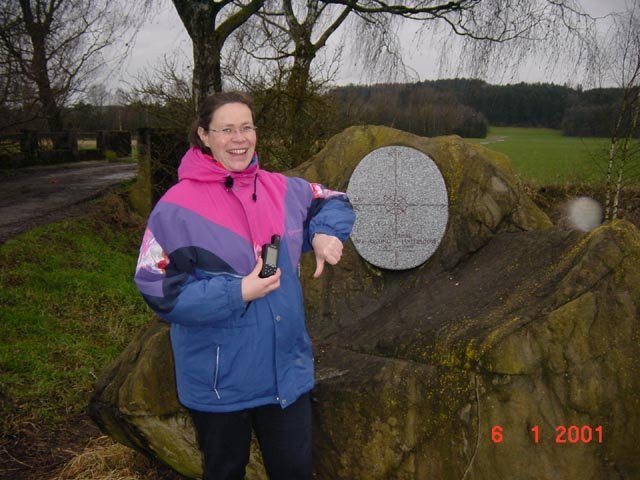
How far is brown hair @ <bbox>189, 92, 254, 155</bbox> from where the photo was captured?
2.21 metres

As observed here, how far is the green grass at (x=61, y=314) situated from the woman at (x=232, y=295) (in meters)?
2.65

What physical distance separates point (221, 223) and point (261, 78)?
688 centimetres

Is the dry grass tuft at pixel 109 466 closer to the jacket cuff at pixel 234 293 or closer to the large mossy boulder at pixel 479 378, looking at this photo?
the large mossy boulder at pixel 479 378

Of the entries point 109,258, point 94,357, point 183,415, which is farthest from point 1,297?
point 183,415

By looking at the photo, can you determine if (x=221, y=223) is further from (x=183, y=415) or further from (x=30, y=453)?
(x=30, y=453)

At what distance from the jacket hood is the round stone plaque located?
1609 mm

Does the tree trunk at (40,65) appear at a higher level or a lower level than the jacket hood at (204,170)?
higher

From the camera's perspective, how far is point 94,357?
17.1 ft

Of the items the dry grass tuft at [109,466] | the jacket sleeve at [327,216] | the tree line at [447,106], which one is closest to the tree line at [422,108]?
the tree line at [447,106]

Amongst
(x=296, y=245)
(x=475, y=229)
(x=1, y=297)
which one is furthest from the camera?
(x=1, y=297)

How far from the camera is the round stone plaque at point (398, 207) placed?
366cm

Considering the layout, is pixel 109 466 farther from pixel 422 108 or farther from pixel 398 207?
pixel 422 108

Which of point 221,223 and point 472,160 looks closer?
point 221,223
